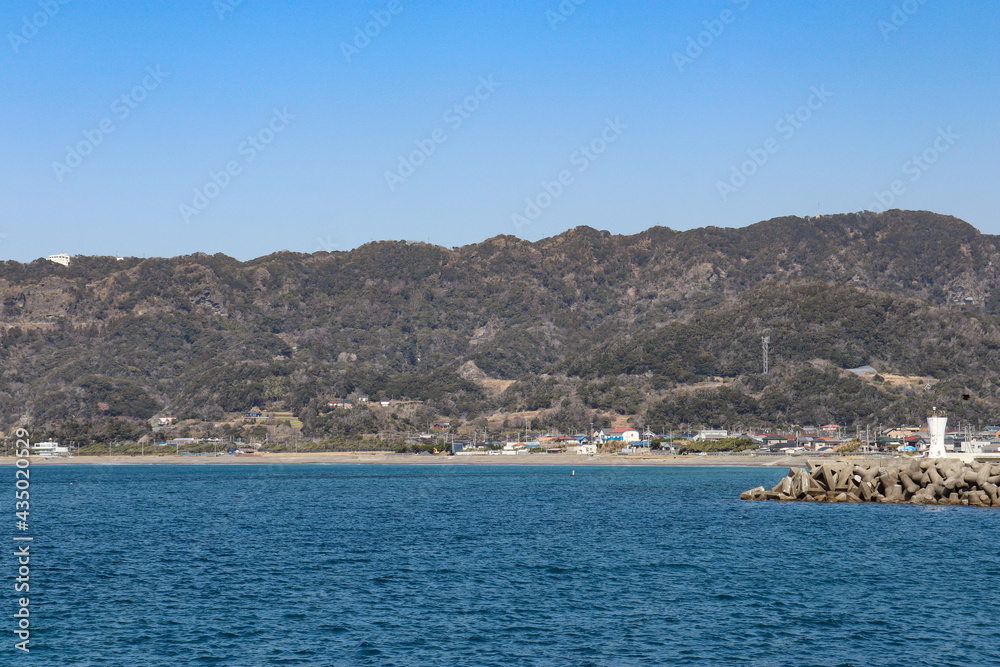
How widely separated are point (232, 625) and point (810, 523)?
127 feet

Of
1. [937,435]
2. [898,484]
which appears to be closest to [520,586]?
[898,484]

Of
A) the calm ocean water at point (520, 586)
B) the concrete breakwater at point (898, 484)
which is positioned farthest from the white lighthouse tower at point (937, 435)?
the calm ocean water at point (520, 586)

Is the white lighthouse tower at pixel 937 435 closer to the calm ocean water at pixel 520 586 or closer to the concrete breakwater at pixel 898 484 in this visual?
the concrete breakwater at pixel 898 484

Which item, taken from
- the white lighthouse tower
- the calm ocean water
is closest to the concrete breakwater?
the white lighthouse tower

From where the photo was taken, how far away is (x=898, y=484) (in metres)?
74.5

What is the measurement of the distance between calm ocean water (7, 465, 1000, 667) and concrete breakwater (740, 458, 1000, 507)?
12.5 ft

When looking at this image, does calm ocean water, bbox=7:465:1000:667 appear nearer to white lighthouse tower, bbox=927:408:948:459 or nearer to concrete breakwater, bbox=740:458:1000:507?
concrete breakwater, bbox=740:458:1000:507

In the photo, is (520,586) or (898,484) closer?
(520,586)

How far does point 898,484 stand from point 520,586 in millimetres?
44752

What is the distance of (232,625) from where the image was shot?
32.8 m

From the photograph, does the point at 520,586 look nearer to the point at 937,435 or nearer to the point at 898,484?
the point at 898,484

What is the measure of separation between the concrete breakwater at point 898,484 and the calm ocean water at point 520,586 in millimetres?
3815

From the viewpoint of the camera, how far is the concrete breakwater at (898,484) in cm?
7138

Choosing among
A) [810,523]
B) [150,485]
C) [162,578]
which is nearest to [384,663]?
[162,578]
